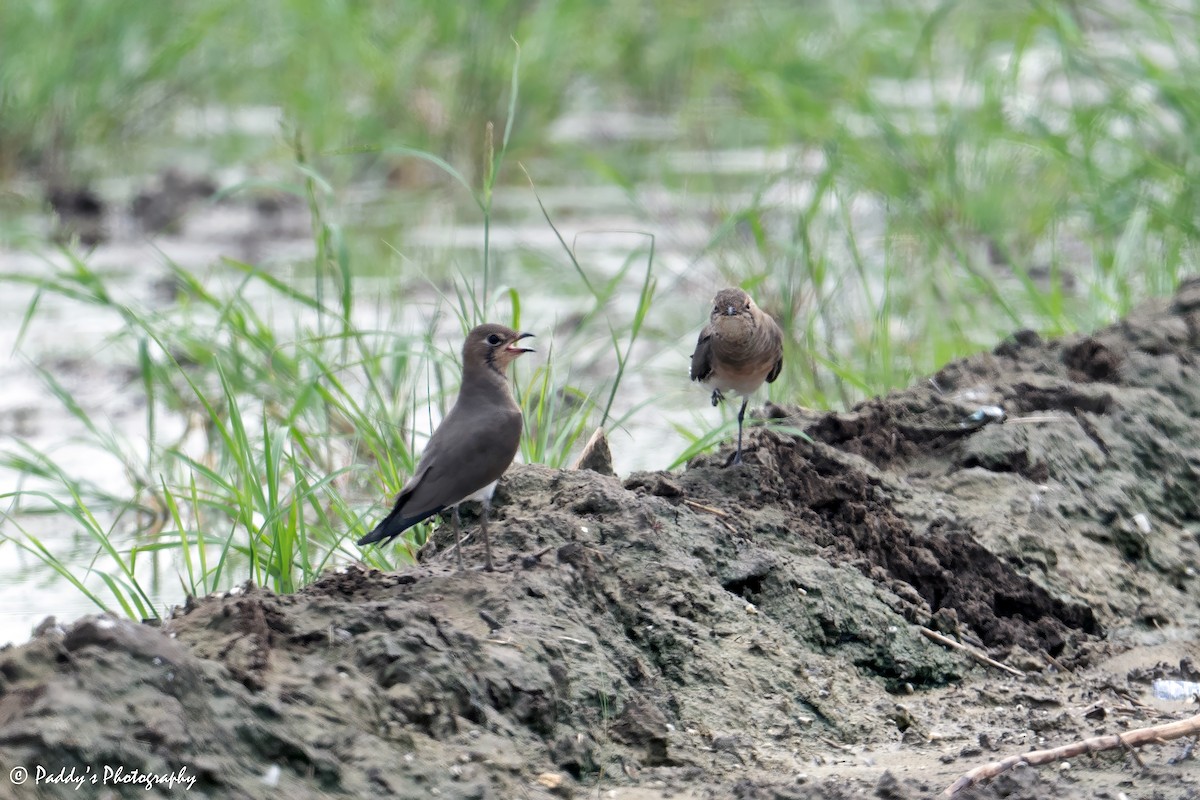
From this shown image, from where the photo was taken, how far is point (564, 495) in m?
3.81

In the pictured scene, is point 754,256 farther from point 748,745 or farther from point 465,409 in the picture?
point 748,745

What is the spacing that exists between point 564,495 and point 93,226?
6852mm

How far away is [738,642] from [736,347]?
108cm

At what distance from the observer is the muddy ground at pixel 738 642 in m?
2.74

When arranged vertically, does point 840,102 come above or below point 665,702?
above

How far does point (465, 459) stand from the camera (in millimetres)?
3475

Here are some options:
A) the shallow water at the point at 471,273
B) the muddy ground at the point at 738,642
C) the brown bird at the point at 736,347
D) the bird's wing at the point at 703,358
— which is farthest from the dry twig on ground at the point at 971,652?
the shallow water at the point at 471,273

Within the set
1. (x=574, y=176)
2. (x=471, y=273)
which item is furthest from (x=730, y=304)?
(x=574, y=176)

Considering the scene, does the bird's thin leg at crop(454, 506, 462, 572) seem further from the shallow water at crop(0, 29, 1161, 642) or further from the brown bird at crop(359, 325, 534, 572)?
the shallow water at crop(0, 29, 1161, 642)

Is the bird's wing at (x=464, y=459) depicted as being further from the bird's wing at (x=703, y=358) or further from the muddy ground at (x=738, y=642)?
the bird's wing at (x=703, y=358)

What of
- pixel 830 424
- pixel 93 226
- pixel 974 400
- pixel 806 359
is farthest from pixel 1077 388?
pixel 93 226

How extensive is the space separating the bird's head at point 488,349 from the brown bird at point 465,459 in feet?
0.12

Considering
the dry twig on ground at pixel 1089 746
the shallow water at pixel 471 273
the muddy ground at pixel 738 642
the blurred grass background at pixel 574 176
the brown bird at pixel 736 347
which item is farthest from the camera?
the shallow water at pixel 471 273

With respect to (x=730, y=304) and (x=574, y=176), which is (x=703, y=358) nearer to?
(x=730, y=304)
